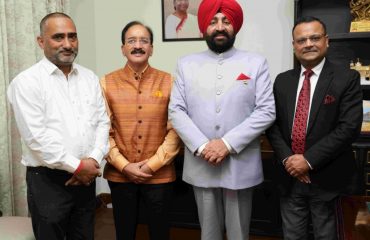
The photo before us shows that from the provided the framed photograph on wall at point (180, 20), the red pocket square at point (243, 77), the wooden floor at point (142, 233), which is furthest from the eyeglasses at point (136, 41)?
the wooden floor at point (142, 233)

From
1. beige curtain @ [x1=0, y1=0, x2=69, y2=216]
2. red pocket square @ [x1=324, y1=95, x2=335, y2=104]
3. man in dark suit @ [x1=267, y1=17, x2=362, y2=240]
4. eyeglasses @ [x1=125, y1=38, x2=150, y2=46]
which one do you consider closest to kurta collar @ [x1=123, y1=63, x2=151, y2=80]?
eyeglasses @ [x1=125, y1=38, x2=150, y2=46]

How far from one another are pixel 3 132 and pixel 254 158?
5.24ft

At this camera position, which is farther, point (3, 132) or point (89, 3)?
point (89, 3)

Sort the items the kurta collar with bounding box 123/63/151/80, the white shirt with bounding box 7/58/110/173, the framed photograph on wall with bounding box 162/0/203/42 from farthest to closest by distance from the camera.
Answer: the framed photograph on wall with bounding box 162/0/203/42, the kurta collar with bounding box 123/63/151/80, the white shirt with bounding box 7/58/110/173

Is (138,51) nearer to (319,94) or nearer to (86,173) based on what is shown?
(86,173)

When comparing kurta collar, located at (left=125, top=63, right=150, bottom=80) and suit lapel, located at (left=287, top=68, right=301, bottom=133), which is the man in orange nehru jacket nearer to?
kurta collar, located at (left=125, top=63, right=150, bottom=80)

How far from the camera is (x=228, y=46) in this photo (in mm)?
1977

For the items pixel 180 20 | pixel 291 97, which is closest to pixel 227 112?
pixel 291 97

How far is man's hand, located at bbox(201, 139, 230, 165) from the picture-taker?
6.09 ft

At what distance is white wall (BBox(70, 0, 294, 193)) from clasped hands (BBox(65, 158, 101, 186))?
6.03ft

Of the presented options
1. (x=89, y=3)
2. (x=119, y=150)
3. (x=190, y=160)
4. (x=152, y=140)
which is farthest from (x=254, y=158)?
(x=89, y=3)

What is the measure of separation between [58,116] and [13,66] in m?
1.02

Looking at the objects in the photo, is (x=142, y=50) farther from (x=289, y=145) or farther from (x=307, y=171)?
(x=307, y=171)

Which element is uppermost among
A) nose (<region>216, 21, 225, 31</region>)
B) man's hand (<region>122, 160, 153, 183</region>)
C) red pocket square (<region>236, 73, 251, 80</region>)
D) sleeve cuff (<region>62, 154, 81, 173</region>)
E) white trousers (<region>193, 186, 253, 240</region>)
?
nose (<region>216, 21, 225, 31</region>)
